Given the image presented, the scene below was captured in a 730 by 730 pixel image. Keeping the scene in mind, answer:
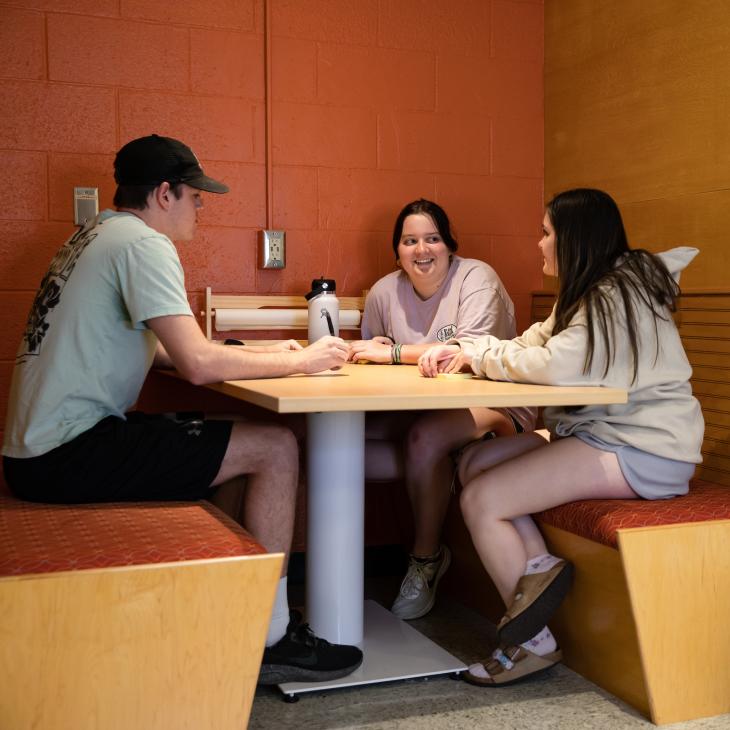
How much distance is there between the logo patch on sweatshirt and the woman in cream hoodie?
24.8 inches

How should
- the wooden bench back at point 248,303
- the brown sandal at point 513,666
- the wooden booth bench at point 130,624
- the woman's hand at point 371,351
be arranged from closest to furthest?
the wooden booth bench at point 130,624 → the brown sandal at point 513,666 → the woman's hand at point 371,351 → the wooden bench back at point 248,303

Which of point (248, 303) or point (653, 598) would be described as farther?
point (248, 303)

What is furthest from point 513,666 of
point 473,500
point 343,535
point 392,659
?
point 343,535

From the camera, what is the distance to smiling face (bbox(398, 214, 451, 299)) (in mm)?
2936

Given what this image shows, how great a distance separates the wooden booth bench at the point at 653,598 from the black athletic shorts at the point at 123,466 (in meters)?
0.83

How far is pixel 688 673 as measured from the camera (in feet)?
6.53

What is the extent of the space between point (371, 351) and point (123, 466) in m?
1.01

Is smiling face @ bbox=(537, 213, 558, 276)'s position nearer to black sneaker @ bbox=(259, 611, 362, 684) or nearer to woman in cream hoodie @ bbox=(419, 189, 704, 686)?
woman in cream hoodie @ bbox=(419, 189, 704, 686)

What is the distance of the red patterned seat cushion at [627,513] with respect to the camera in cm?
198

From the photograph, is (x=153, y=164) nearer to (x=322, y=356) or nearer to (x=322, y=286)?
(x=322, y=356)

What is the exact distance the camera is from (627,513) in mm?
2010

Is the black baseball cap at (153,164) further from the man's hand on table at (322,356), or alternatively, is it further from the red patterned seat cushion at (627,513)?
the red patterned seat cushion at (627,513)

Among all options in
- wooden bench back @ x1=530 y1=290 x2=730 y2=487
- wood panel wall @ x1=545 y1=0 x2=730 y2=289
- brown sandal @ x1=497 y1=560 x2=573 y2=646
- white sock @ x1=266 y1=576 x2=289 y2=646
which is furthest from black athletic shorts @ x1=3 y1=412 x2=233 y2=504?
wood panel wall @ x1=545 y1=0 x2=730 y2=289

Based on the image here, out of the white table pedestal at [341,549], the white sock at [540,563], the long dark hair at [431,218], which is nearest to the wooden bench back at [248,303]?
the long dark hair at [431,218]
